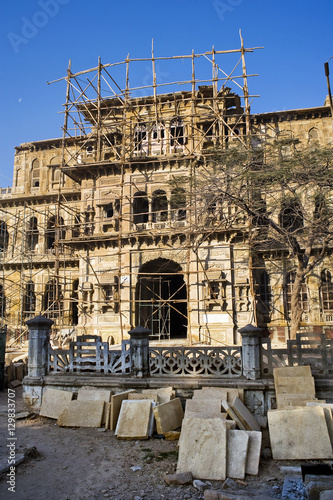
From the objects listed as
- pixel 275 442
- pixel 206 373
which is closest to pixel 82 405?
pixel 206 373

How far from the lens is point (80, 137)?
25516 mm

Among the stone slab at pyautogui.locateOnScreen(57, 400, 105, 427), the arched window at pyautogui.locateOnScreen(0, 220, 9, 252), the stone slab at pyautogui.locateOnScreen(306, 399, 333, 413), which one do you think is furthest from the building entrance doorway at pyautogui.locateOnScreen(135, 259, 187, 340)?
the arched window at pyautogui.locateOnScreen(0, 220, 9, 252)

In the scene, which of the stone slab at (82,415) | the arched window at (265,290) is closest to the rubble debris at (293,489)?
the stone slab at (82,415)

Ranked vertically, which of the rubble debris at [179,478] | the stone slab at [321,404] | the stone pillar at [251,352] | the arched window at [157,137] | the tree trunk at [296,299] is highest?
the arched window at [157,137]

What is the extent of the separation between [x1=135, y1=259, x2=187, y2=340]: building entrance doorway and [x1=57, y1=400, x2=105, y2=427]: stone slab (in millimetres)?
10478

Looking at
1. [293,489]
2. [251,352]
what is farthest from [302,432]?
[251,352]

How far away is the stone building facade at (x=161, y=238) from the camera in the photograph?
19422 millimetres

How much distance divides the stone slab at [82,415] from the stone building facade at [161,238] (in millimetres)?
9198

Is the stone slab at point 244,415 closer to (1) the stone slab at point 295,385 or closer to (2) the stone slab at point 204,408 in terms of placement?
(2) the stone slab at point 204,408

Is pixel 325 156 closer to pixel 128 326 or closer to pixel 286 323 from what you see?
pixel 286 323

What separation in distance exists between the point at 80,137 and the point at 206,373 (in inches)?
790

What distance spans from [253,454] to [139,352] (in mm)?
3867

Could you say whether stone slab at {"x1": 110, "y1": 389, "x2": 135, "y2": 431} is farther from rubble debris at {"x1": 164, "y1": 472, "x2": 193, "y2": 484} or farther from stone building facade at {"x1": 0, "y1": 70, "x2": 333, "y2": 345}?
stone building facade at {"x1": 0, "y1": 70, "x2": 333, "y2": 345}

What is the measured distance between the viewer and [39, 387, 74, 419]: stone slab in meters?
9.27
